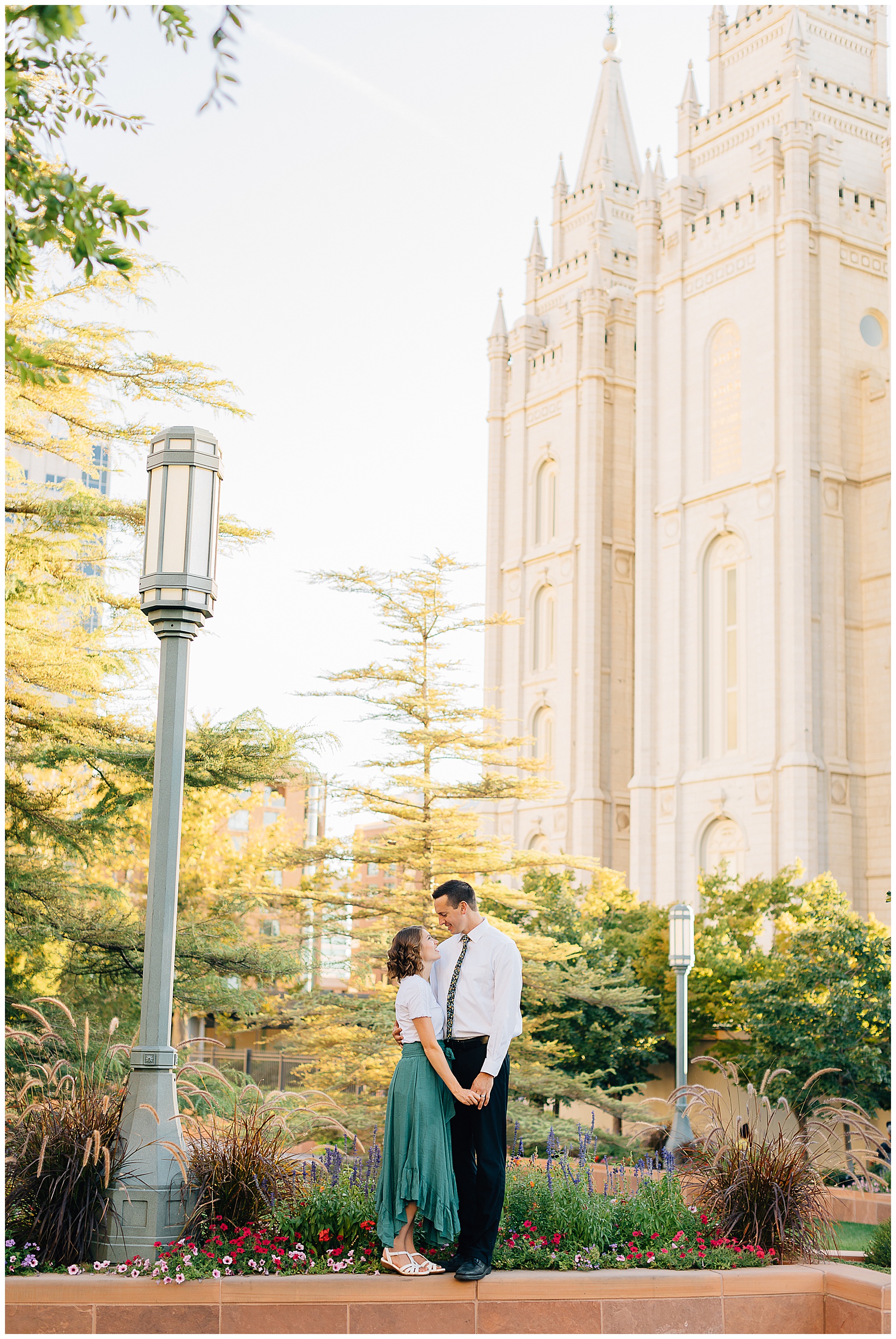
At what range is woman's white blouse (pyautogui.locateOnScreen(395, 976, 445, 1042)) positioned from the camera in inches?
197

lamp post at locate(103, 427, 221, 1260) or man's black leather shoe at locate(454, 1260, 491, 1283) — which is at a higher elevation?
lamp post at locate(103, 427, 221, 1260)

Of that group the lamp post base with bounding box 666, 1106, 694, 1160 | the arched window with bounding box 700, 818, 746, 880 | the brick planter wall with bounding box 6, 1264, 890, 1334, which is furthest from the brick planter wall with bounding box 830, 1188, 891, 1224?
the arched window with bounding box 700, 818, 746, 880

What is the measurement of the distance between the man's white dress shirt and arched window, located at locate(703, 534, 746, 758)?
2800cm

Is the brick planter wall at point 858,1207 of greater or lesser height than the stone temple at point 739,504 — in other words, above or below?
below

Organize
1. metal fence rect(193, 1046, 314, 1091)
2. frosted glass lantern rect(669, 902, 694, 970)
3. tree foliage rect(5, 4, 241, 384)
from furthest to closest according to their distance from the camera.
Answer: metal fence rect(193, 1046, 314, 1091)
frosted glass lantern rect(669, 902, 694, 970)
tree foliage rect(5, 4, 241, 384)

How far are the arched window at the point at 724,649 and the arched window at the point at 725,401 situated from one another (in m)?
2.10

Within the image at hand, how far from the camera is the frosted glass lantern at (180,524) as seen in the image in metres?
5.46

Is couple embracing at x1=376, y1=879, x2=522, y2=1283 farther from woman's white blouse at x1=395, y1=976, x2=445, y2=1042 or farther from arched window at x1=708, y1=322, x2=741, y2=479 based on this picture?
arched window at x1=708, y1=322, x2=741, y2=479

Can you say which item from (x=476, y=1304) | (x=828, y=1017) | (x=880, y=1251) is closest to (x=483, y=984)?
(x=476, y=1304)

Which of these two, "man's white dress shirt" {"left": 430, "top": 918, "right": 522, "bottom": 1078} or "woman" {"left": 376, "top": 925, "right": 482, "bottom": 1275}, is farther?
"man's white dress shirt" {"left": 430, "top": 918, "right": 522, "bottom": 1078}

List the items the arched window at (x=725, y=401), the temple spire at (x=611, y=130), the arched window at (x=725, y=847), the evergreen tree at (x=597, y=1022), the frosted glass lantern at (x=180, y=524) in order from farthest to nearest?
the temple spire at (x=611, y=130)
the arched window at (x=725, y=401)
the arched window at (x=725, y=847)
the evergreen tree at (x=597, y=1022)
the frosted glass lantern at (x=180, y=524)

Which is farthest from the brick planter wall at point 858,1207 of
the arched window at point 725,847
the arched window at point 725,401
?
the arched window at point 725,401

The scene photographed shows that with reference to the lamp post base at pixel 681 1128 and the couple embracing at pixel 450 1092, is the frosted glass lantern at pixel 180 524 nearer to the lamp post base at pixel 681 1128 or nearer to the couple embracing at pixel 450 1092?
the couple embracing at pixel 450 1092

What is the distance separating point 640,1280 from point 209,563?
3403mm
